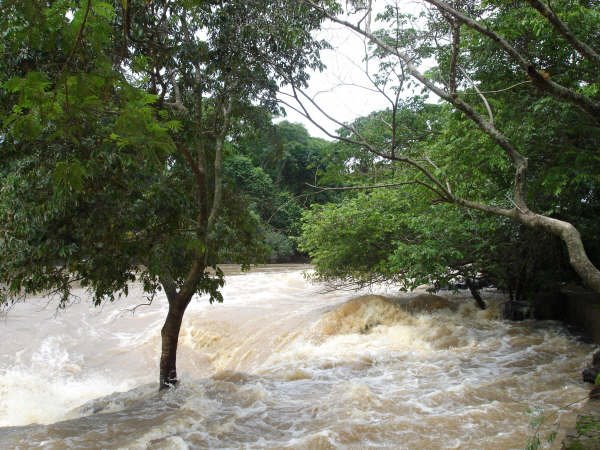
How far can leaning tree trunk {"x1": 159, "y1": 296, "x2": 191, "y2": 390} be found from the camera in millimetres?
6316

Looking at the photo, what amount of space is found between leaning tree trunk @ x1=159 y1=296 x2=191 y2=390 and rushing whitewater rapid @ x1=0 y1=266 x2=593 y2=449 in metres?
0.26

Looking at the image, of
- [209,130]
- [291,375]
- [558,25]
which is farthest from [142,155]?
[291,375]

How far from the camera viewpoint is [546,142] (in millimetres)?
6031

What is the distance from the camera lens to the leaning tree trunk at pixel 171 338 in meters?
6.32

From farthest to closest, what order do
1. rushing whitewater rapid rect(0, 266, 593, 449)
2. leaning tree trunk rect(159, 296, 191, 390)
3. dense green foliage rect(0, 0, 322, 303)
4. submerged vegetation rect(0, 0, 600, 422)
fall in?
leaning tree trunk rect(159, 296, 191, 390), rushing whitewater rapid rect(0, 266, 593, 449), dense green foliage rect(0, 0, 322, 303), submerged vegetation rect(0, 0, 600, 422)

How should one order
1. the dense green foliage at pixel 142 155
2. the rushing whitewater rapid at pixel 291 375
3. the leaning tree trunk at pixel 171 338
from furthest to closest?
1. the leaning tree trunk at pixel 171 338
2. the rushing whitewater rapid at pixel 291 375
3. the dense green foliage at pixel 142 155

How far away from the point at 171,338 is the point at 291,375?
187 centimetres

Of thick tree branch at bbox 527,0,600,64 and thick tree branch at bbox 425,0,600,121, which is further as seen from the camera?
thick tree branch at bbox 425,0,600,121

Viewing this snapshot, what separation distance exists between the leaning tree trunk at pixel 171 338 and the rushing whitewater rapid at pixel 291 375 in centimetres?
26

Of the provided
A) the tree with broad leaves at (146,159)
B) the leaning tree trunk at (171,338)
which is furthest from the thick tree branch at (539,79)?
the leaning tree trunk at (171,338)

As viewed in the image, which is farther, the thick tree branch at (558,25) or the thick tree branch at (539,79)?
the thick tree branch at (539,79)

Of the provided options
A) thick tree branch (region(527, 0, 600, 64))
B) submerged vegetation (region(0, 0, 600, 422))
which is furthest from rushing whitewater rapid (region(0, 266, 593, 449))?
thick tree branch (region(527, 0, 600, 64))

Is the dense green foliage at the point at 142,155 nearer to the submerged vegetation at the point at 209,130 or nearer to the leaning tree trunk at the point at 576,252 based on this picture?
the submerged vegetation at the point at 209,130

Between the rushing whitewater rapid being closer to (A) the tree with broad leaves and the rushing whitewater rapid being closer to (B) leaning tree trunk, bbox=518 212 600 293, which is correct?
(A) the tree with broad leaves
